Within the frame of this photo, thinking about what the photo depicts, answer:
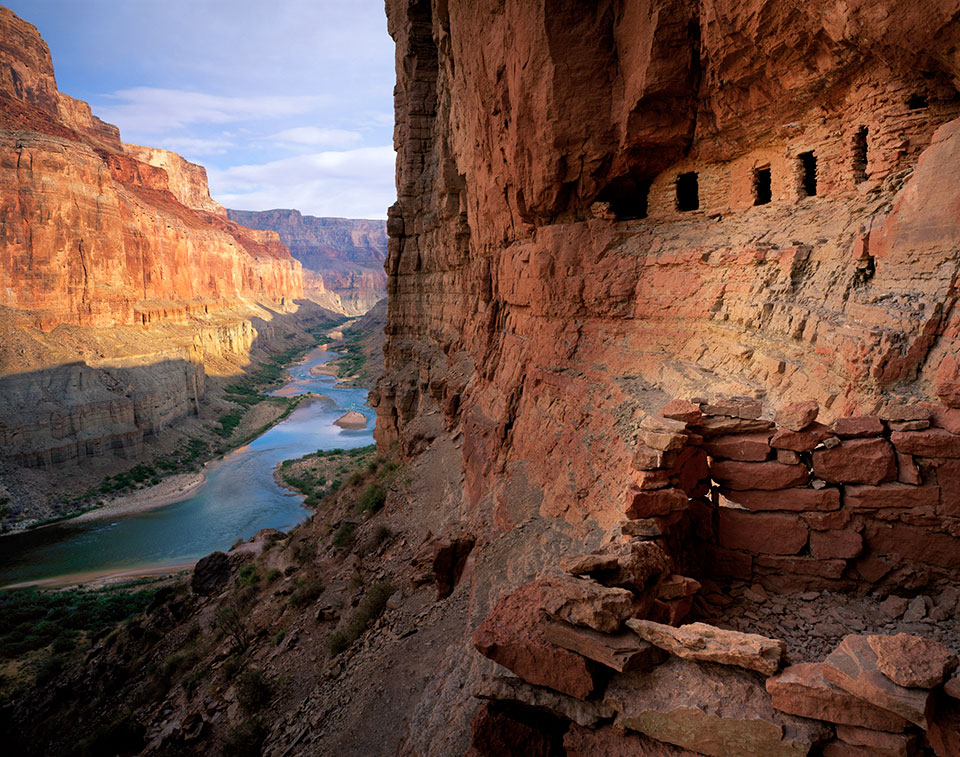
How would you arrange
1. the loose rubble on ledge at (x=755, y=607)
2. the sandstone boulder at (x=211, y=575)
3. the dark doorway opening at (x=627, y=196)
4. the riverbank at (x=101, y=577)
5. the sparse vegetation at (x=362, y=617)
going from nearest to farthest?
1. the loose rubble on ledge at (x=755, y=607)
2. the sparse vegetation at (x=362, y=617)
3. the dark doorway opening at (x=627, y=196)
4. the sandstone boulder at (x=211, y=575)
5. the riverbank at (x=101, y=577)

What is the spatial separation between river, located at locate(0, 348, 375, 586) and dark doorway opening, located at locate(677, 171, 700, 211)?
1010 inches

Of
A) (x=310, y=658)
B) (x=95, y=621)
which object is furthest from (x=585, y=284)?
(x=95, y=621)

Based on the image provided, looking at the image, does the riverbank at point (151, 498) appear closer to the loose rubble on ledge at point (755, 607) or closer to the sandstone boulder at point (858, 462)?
the loose rubble on ledge at point (755, 607)

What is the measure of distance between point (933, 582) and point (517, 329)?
1004cm

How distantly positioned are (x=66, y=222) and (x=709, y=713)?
53.1 meters

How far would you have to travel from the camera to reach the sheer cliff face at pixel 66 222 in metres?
39.1

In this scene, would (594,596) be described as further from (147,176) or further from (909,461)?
(147,176)

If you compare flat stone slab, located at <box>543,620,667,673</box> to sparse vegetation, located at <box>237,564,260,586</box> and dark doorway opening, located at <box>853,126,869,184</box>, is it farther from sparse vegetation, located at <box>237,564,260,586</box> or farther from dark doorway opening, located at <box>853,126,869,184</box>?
sparse vegetation, located at <box>237,564,260,586</box>

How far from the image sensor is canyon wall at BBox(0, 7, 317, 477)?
118ft

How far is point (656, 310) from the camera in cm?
970

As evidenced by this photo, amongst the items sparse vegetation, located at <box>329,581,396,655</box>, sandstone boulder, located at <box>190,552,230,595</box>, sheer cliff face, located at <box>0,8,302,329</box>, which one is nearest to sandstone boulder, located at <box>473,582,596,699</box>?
sparse vegetation, located at <box>329,581,396,655</box>

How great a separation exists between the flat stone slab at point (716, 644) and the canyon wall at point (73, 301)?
40943 millimetres

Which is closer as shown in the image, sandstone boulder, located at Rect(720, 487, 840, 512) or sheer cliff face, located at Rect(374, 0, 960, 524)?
sandstone boulder, located at Rect(720, 487, 840, 512)

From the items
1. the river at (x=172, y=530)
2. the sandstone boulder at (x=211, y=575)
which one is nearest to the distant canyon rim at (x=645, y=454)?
the sandstone boulder at (x=211, y=575)
